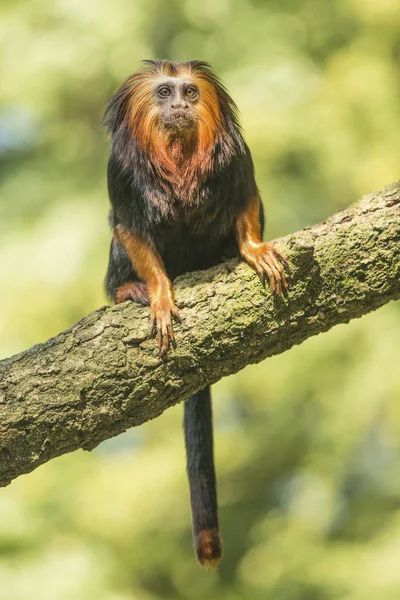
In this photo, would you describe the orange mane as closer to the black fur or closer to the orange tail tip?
the black fur

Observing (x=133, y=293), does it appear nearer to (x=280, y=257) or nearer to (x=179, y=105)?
(x=280, y=257)

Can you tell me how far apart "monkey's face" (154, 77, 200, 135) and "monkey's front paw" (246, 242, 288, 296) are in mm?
686

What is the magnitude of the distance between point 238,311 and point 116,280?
40.8 inches

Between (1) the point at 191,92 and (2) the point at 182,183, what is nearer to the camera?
(2) the point at 182,183

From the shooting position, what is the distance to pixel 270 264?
321cm

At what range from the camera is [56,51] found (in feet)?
24.6

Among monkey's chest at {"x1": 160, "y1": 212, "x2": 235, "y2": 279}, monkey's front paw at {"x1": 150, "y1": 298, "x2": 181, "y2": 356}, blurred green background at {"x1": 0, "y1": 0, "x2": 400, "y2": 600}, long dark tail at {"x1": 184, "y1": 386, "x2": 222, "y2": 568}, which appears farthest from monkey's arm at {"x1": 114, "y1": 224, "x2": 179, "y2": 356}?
blurred green background at {"x1": 0, "y1": 0, "x2": 400, "y2": 600}

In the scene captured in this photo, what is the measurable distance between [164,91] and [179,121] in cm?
22

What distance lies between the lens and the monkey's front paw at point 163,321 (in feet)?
10.4

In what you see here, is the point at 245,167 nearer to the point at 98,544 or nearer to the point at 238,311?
the point at 238,311

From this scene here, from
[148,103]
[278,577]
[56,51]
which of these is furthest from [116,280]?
[56,51]

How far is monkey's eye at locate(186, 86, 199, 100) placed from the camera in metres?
3.74

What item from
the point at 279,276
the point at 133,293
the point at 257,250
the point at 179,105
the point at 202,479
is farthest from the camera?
the point at 202,479

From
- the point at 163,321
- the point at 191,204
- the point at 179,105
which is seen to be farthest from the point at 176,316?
the point at 179,105
